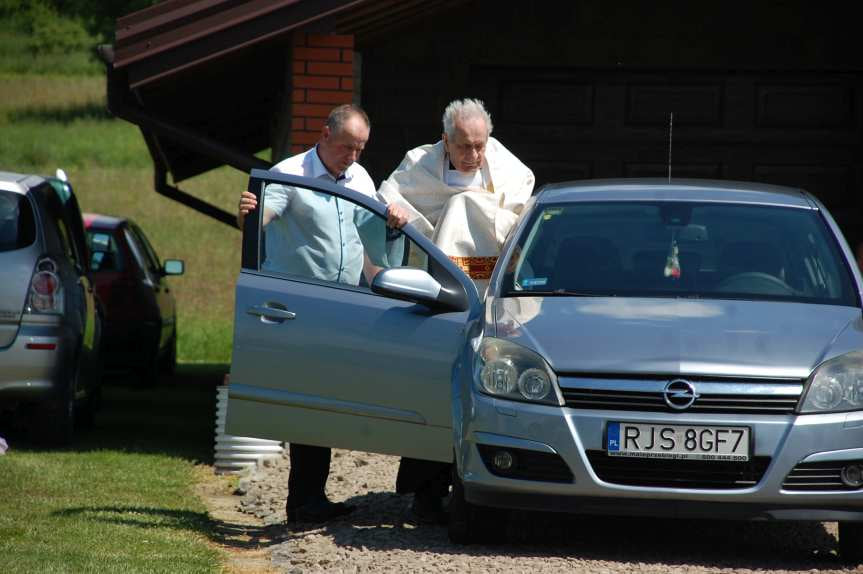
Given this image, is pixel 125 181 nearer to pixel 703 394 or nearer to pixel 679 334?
pixel 679 334

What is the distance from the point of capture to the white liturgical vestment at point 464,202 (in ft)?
24.6

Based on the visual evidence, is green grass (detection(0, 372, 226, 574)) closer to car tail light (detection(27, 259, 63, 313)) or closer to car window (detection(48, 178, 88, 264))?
car tail light (detection(27, 259, 63, 313))

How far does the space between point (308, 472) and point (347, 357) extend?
0.82 metres

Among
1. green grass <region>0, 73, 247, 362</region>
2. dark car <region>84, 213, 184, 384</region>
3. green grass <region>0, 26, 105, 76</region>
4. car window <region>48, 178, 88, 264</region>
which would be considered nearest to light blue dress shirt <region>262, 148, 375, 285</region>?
car window <region>48, 178, 88, 264</region>

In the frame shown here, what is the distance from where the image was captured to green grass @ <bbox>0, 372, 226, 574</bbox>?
6465 millimetres

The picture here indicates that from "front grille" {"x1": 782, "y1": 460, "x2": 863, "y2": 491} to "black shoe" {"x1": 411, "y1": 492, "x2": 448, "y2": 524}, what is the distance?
198cm

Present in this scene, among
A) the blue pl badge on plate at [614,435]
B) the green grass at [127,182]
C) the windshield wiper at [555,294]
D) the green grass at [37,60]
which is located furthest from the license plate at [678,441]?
the green grass at [37,60]

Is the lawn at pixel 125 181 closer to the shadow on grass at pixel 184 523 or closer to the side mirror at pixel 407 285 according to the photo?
the shadow on grass at pixel 184 523

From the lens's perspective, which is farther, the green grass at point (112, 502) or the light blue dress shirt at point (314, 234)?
the light blue dress shirt at point (314, 234)

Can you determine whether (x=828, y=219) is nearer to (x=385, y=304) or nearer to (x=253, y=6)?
(x=385, y=304)

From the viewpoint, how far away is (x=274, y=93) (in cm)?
1569

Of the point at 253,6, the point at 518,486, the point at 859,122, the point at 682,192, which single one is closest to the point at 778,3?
the point at 859,122

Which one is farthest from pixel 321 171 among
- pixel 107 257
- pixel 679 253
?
pixel 107 257

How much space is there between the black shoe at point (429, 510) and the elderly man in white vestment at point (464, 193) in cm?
99
